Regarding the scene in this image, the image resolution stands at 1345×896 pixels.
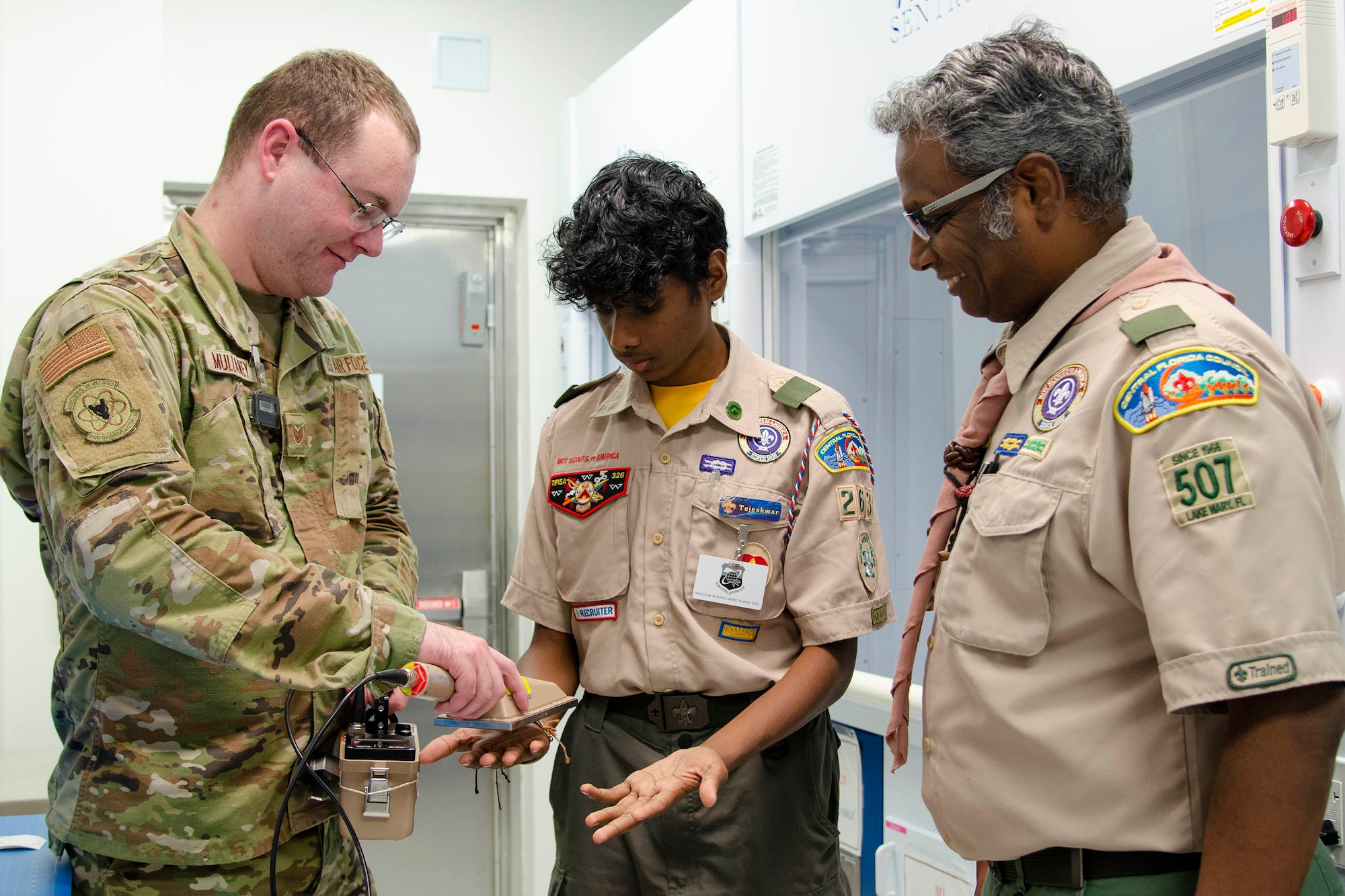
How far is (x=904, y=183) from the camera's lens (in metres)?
1.25

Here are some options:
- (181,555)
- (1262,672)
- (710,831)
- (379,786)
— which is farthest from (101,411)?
(1262,672)

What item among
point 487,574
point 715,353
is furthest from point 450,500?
point 715,353

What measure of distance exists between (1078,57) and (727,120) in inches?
66.8

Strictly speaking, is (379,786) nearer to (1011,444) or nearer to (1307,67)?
(1011,444)


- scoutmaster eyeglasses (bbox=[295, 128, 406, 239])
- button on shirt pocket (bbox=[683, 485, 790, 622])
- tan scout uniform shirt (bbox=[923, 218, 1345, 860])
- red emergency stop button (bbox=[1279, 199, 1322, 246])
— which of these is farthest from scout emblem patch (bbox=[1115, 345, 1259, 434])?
scoutmaster eyeglasses (bbox=[295, 128, 406, 239])

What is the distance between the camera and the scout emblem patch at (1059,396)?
3.48ft

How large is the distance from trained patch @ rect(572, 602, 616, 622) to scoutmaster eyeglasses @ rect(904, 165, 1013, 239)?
721mm

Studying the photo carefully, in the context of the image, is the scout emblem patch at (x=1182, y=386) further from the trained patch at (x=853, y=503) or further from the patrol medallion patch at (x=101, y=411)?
the patrol medallion patch at (x=101, y=411)

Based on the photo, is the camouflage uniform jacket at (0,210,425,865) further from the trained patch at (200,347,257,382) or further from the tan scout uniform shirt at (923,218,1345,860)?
the tan scout uniform shirt at (923,218,1345,860)

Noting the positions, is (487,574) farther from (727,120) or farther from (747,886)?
(747,886)

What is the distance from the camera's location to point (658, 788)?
127 centimetres

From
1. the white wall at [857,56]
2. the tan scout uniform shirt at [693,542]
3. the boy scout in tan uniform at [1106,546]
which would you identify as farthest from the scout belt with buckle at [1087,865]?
the white wall at [857,56]

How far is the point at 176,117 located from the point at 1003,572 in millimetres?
3351

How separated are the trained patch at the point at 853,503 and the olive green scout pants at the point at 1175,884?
621mm
